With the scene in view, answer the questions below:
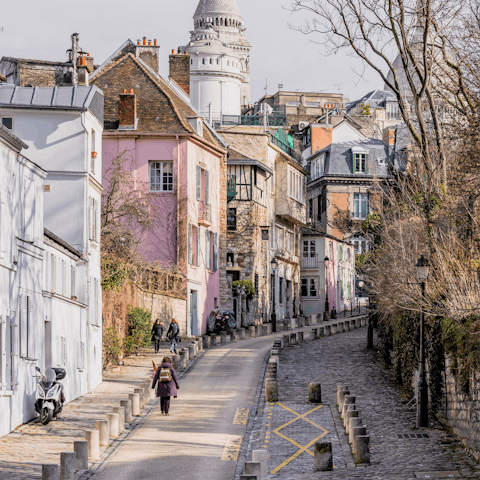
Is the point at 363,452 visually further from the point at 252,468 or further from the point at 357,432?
the point at 252,468

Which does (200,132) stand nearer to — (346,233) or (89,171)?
(89,171)

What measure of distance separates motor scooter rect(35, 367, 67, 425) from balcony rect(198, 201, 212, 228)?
75.5ft

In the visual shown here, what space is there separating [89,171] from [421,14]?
32.7 feet

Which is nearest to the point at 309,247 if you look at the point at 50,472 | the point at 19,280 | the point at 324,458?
the point at 19,280

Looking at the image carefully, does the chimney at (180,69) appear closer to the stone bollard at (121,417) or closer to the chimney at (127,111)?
the chimney at (127,111)

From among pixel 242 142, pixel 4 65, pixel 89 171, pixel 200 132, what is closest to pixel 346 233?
pixel 242 142

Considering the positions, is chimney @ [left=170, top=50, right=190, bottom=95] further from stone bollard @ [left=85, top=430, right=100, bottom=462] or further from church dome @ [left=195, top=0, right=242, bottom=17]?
church dome @ [left=195, top=0, right=242, bottom=17]

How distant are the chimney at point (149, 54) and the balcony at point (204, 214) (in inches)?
312

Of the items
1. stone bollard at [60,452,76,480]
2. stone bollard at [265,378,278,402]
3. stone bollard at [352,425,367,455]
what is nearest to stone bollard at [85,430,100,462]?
stone bollard at [60,452,76,480]

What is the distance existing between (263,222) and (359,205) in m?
22.0

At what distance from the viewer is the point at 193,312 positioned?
43.0m

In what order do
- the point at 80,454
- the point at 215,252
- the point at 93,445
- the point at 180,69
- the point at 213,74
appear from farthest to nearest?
the point at 213,74 < the point at 180,69 < the point at 215,252 < the point at 93,445 < the point at 80,454

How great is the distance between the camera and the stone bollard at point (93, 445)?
17.0m

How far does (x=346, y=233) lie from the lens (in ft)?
240
